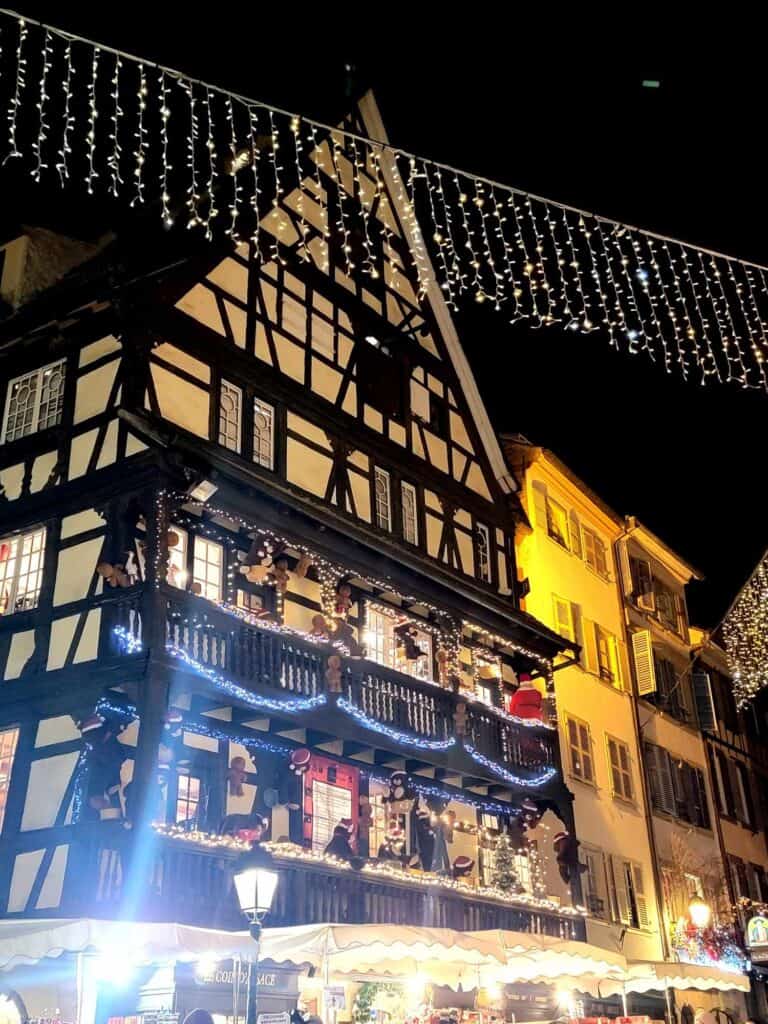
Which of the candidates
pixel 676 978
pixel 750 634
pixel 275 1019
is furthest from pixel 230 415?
pixel 750 634

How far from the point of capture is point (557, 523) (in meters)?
29.0

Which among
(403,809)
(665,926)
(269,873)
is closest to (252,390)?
(403,809)

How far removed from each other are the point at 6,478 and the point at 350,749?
781 centimetres

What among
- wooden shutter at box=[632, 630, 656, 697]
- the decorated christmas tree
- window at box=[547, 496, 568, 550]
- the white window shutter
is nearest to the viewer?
the decorated christmas tree

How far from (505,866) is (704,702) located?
47.7 ft

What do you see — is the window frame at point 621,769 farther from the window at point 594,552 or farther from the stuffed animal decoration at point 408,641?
the stuffed animal decoration at point 408,641

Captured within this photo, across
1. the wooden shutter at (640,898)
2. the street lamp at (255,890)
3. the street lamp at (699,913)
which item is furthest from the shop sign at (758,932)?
the street lamp at (255,890)

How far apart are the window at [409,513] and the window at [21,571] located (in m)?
8.01

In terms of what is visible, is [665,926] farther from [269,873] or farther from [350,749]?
[269,873]

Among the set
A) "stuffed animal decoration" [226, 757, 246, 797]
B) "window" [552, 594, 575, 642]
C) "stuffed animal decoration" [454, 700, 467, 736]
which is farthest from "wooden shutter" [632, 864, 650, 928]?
"stuffed animal decoration" [226, 757, 246, 797]

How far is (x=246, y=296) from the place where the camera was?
20.0 metres

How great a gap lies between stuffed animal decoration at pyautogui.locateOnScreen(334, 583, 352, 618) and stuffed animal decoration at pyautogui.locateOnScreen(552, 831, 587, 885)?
7.58 metres

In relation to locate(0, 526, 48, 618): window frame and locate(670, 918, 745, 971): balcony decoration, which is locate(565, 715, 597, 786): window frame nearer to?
locate(670, 918, 745, 971): balcony decoration

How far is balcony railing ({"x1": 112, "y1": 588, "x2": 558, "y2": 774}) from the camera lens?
15.4m
